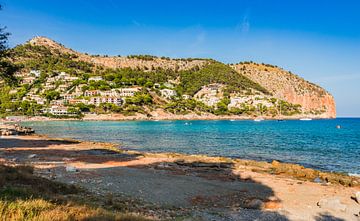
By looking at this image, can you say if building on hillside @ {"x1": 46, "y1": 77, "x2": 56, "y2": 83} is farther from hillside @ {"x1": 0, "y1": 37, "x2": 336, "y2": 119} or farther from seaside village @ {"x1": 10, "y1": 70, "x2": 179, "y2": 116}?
Result: hillside @ {"x1": 0, "y1": 37, "x2": 336, "y2": 119}

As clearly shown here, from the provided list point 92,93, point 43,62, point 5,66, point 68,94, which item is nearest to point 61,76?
point 68,94

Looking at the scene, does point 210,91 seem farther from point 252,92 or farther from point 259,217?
point 259,217

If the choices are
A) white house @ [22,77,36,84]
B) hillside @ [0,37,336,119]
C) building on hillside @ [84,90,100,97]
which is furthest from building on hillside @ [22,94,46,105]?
building on hillside @ [84,90,100,97]

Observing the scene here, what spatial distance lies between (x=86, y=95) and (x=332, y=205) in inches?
6119

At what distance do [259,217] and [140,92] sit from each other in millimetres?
154859

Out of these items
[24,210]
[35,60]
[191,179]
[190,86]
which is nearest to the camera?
[24,210]

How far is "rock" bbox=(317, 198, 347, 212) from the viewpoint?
11.0 metres

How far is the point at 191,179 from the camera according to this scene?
622 inches

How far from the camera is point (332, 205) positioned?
11102 millimetres

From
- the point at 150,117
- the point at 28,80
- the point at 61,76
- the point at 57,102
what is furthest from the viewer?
the point at 61,76

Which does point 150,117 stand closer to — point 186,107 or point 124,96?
point 124,96

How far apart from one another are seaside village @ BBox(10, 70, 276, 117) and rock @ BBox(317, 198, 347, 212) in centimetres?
13083

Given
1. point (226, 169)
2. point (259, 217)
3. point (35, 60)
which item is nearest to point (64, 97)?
point (35, 60)

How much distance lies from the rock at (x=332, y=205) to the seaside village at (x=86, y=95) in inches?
5151
